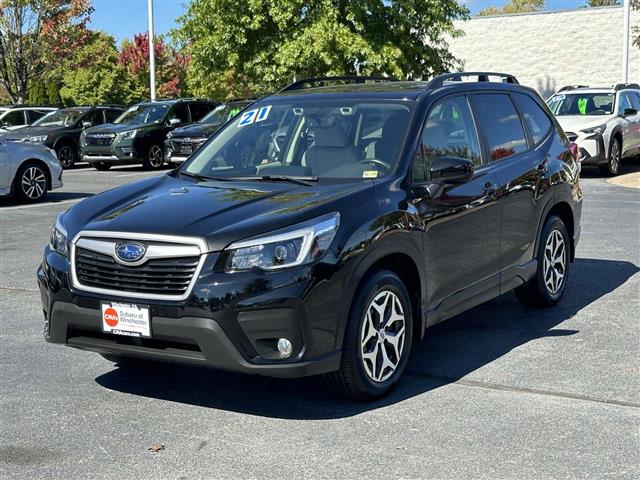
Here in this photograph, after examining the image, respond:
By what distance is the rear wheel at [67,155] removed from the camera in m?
24.5

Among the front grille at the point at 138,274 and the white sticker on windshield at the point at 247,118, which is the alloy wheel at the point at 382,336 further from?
the white sticker on windshield at the point at 247,118

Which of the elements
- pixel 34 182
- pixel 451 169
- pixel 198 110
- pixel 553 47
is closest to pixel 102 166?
pixel 198 110

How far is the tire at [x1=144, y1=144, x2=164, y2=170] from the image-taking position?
77.0 feet

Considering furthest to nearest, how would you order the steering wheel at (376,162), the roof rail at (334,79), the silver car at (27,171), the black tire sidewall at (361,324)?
the silver car at (27,171) < the roof rail at (334,79) < the steering wheel at (376,162) < the black tire sidewall at (361,324)

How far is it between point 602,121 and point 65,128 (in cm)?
1359

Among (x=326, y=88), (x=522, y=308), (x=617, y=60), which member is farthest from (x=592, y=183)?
(x=617, y=60)

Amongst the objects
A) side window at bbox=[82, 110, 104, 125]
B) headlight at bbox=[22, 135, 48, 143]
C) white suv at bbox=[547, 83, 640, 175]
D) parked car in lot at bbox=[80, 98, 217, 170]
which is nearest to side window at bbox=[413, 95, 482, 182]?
white suv at bbox=[547, 83, 640, 175]

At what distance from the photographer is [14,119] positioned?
26.1 m

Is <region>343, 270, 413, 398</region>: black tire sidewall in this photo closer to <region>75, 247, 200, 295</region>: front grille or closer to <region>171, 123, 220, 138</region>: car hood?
<region>75, 247, 200, 295</region>: front grille

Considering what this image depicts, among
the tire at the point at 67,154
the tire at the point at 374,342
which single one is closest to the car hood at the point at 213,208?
the tire at the point at 374,342

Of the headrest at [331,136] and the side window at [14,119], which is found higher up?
the side window at [14,119]

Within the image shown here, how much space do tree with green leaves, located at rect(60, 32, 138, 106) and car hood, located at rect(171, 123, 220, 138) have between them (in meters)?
17.9

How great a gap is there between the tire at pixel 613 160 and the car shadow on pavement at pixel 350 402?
12315 mm

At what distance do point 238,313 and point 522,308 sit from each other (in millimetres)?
3517
